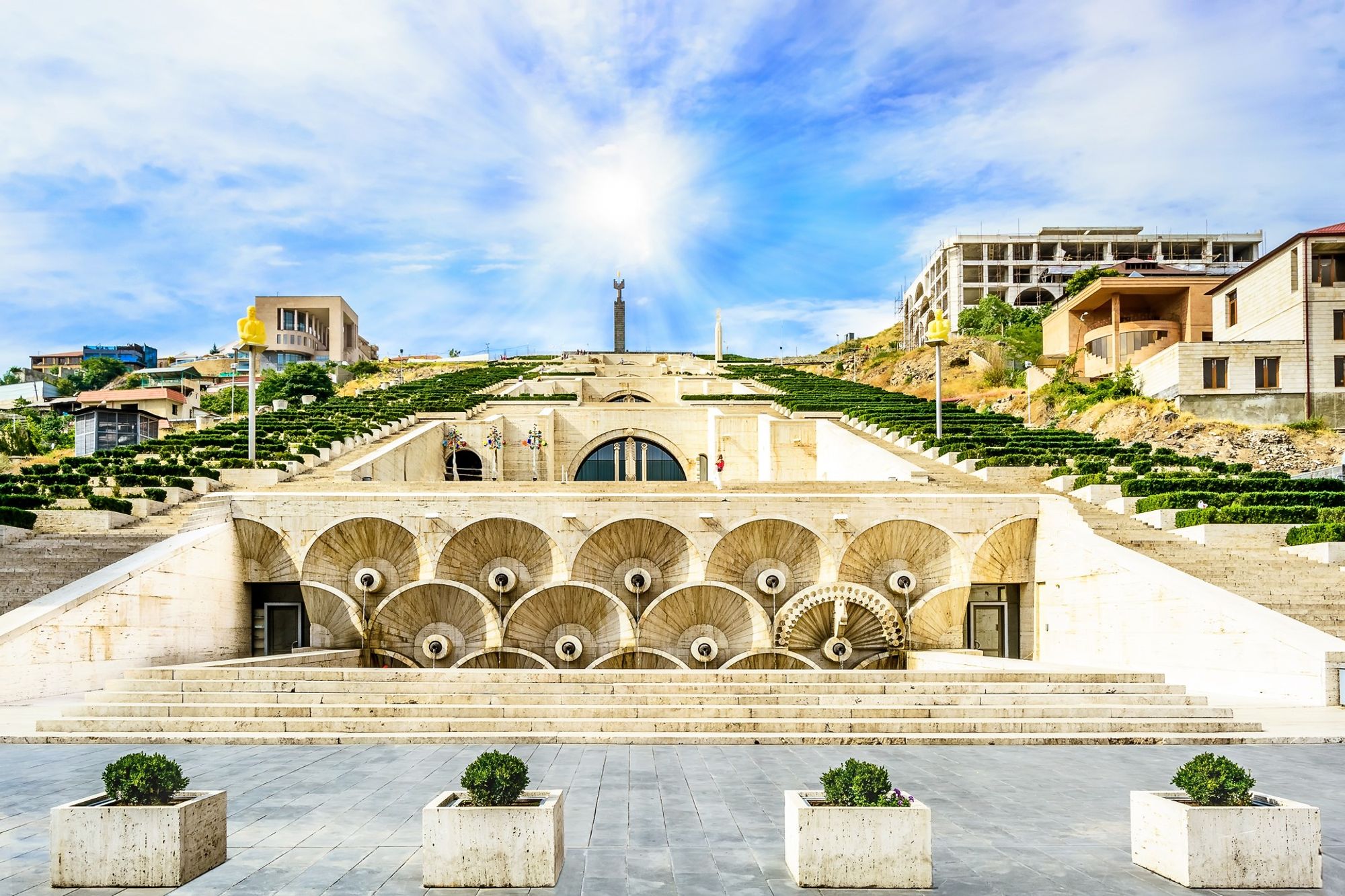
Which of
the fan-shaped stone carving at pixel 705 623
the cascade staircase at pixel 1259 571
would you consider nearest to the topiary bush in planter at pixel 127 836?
the fan-shaped stone carving at pixel 705 623

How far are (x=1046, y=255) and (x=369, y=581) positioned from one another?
80260 millimetres

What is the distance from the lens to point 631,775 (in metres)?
7.81

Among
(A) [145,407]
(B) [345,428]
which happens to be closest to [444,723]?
(B) [345,428]

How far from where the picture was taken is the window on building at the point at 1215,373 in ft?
106

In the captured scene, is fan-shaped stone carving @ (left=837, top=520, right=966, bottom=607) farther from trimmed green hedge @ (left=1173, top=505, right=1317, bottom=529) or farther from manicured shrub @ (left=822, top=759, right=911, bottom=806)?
manicured shrub @ (left=822, top=759, right=911, bottom=806)

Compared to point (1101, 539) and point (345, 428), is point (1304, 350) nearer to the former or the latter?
point (1101, 539)

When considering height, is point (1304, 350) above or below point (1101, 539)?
above

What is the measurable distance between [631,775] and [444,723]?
263 cm

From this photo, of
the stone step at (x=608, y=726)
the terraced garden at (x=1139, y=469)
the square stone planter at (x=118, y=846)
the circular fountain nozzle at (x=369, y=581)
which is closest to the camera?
the square stone planter at (x=118, y=846)

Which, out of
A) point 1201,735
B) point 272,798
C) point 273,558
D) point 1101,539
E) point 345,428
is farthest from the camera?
point 345,428

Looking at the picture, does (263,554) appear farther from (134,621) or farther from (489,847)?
(489,847)

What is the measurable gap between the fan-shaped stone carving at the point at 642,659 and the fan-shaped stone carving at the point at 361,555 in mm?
3761

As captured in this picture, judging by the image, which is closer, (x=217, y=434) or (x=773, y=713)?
(x=773, y=713)

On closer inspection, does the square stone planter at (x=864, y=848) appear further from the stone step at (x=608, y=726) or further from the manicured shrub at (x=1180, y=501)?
the manicured shrub at (x=1180, y=501)
